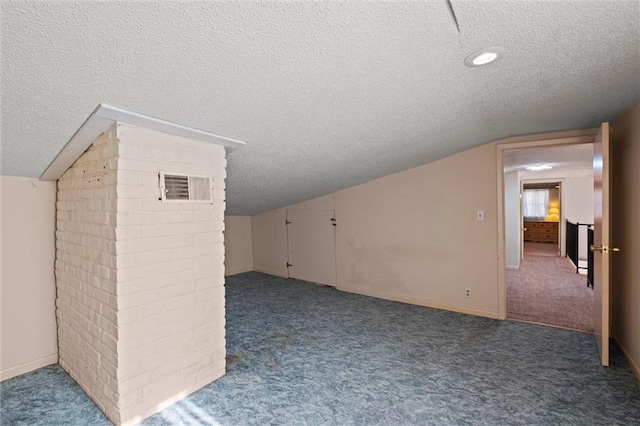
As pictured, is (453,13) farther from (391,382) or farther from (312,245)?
(312,245)

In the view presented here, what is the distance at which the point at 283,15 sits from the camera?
1169 millimetres

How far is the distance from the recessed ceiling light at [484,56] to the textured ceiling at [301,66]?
46mm

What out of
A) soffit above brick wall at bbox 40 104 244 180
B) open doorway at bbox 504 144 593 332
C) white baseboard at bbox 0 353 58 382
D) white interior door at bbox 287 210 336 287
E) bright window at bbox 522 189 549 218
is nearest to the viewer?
soffit above brick wall at bbox 40 104 244 180

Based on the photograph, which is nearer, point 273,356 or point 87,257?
point 87,257

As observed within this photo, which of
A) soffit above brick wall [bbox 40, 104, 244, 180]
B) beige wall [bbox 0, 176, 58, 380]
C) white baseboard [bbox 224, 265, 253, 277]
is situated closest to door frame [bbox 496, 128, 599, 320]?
soffit above brick wall [bbox 40, 104, 244, 180]

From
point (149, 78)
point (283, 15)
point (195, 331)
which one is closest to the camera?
point (283, 15)

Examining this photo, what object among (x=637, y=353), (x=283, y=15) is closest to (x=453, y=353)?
(x=637, y=353)

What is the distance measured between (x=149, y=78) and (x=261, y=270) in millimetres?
4962

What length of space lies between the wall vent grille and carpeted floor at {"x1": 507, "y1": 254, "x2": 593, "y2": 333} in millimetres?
3396

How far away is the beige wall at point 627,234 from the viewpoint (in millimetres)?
2299

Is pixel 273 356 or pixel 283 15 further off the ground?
pixel 283 15

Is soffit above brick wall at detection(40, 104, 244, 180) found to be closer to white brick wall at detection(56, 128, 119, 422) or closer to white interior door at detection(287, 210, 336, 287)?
white brick wall at detection(56, 128, 119, 422)

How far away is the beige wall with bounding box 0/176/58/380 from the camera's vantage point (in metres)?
2.36

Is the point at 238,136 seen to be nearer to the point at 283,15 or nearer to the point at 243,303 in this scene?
the point at 283,15
